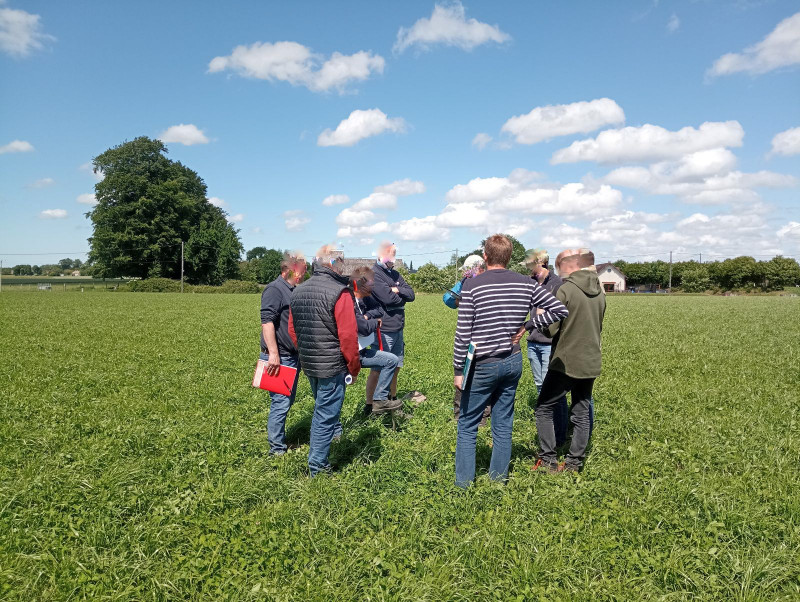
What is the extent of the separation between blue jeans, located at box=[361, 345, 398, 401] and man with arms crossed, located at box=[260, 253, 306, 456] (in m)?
0.95

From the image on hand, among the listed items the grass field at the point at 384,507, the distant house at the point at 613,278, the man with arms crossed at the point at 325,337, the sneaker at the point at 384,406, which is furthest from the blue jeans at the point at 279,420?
the distant house at the point at 613,278

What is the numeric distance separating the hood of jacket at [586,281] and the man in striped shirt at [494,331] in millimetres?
849

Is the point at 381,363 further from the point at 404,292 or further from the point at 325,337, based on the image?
the point at 325,337

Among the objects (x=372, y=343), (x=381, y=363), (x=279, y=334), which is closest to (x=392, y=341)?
(x=381, y=363)

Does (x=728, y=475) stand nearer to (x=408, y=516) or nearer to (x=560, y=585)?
(x=560, y=585)

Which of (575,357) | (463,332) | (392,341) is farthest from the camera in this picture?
(392,341)

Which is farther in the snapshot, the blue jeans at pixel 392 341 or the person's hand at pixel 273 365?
the blue jeans at pixel 392 341

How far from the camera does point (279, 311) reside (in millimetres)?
5688

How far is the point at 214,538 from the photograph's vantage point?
157 inches

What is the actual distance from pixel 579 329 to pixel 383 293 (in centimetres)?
279

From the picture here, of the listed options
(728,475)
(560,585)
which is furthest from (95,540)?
(728,475)

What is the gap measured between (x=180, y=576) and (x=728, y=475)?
5.35m

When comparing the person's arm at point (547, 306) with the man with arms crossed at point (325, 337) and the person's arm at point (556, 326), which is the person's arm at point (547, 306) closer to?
the person's arm at point (556, 326)

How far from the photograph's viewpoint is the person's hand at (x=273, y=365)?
18.6ft
